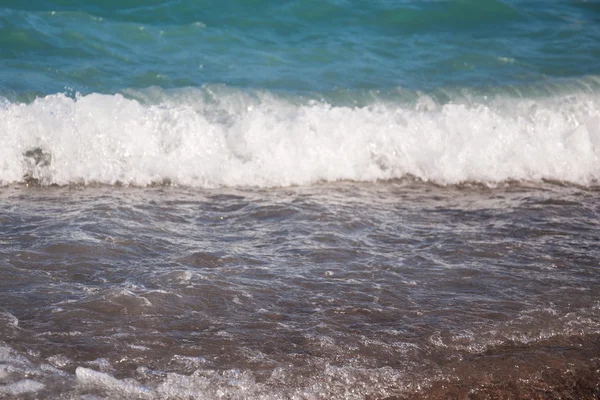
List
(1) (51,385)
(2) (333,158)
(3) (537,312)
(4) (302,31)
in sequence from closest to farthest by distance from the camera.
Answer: (1) (51,385)
(3) (537,312)
(2) (333,158)
(4) (302,31)

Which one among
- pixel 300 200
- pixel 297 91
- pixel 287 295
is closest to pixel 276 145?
pixel 300 200

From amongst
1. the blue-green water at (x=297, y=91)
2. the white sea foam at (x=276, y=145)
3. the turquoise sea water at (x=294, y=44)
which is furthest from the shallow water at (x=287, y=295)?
the turquoise sea water at (x=294, y=44)

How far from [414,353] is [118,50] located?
682 cm

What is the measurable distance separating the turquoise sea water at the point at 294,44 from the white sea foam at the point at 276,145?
126cm

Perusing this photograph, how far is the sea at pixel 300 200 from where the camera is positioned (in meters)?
3.02

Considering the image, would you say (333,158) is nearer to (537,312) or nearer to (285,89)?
(285,89)

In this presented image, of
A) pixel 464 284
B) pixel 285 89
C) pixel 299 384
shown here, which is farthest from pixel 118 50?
pixel 299 384

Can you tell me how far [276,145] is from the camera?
20.9 ft

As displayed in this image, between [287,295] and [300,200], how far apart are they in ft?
6.02

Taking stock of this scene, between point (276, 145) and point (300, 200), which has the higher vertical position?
point (276, 145)

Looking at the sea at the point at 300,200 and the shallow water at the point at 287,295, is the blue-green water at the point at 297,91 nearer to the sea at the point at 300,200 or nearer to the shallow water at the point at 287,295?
the sea at the point at 300,200

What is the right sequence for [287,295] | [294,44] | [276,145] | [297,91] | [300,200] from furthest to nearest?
[294,44], [297,91], [276,145], [300,200], [287,295]

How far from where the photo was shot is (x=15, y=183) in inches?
224

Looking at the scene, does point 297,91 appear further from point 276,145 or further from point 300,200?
point 300,200
